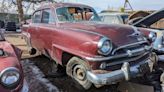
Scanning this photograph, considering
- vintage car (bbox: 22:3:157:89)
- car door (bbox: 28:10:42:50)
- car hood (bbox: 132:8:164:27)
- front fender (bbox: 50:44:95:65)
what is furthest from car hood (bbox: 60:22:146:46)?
car hood (bbox: 132:8:164:27)

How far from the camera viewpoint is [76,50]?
5113 millimetres

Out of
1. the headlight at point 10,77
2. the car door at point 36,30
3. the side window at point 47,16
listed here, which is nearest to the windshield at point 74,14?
the side window at point 47,16

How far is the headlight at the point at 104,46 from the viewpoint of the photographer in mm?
4773

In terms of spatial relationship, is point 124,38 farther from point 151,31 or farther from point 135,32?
point 151,31

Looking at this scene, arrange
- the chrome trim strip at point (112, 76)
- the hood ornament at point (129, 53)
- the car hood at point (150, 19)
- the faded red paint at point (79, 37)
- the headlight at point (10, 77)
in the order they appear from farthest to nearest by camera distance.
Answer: the car hood at point (150, 19)
the hood ornament at point (129, 53)
the faded red paint at point (79, 37)
the chrome trim strip at point (112, 76)
the headlight at point (10, 77)

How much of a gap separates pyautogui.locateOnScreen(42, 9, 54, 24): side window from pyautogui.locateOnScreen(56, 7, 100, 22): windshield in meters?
0.28

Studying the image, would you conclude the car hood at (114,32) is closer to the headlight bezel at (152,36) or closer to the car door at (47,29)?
the car door at (47,29)

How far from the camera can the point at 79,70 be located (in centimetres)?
521

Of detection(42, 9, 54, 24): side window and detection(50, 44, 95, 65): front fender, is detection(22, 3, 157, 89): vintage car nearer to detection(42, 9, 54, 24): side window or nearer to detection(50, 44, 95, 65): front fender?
detection(50, 44, 95, 65): front fender

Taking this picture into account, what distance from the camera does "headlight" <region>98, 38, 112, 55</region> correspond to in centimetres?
477

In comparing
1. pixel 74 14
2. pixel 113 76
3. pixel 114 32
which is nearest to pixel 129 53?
pixel 114 32

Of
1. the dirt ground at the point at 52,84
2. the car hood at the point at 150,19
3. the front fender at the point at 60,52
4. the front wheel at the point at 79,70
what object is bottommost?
the dirt ground at the point at 52,84

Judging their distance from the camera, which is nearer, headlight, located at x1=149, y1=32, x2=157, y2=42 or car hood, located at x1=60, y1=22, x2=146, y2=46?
car hood, located at x1=60, y1=22, x2=146, y2=46

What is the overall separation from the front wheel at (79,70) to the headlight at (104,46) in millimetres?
403
